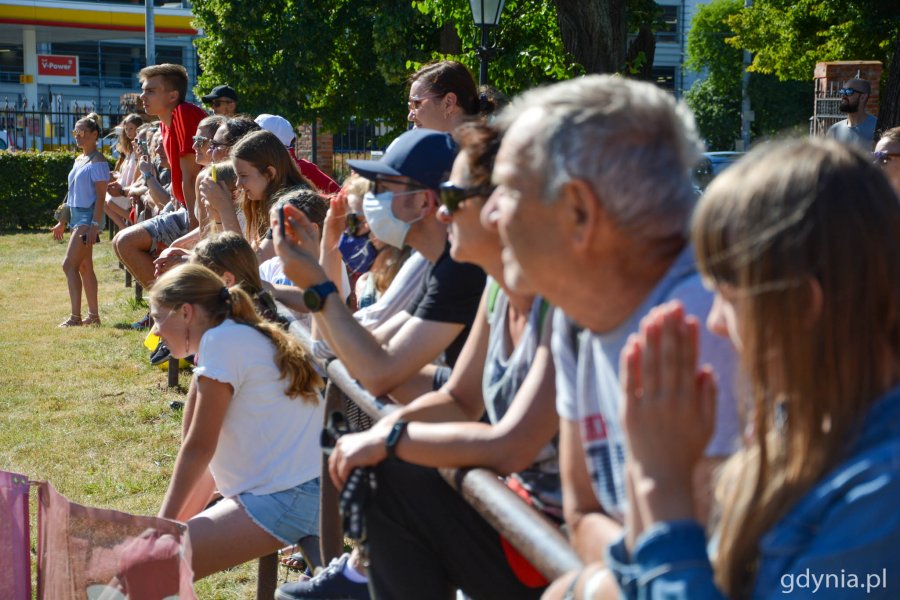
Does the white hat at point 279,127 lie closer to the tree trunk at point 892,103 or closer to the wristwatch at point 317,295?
the wristwatch at point 317,295

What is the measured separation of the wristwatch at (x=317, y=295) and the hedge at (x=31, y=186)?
2177 cm

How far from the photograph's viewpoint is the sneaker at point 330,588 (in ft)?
10.1

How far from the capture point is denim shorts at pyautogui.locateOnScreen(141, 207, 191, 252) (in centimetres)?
889

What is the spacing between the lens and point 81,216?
11914mm

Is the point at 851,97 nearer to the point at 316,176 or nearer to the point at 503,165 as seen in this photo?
the point at 316,176

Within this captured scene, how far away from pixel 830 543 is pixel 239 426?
2.96 metres

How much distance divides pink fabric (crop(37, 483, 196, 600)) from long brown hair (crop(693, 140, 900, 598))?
204 centimetres

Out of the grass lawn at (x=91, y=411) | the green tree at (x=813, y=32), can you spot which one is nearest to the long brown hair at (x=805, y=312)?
the grass lawn at (x=91, y=411)

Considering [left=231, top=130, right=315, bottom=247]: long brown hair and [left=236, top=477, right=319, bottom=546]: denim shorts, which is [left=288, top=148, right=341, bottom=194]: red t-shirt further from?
[left=236, top=477, right=319, bottom=546]: denim shorts

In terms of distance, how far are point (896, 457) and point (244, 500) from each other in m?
2.89

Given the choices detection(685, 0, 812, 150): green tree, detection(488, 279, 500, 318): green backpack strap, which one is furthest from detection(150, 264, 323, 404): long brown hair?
detection(685, 0, 812, 150): green tree

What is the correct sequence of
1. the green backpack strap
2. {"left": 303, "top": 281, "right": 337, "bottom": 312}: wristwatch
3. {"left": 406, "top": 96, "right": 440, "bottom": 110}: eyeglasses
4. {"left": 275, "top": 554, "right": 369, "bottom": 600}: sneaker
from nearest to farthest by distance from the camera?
the green backpack strap, {"left": 275, "top": 554, "right": 369, "bottom": 600}: sneaker, {"left": 303, "top": 281, "right": 337, "bottom": 312}: wristwatch, {"left": 406, "top": 96, "right": 440, "bottom": 110}: eyeglasses

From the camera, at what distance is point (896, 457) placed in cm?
138

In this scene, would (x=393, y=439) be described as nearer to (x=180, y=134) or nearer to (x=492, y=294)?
(x=492, y=294)
